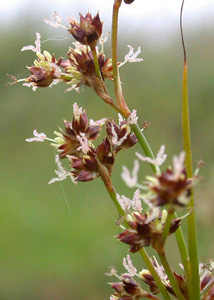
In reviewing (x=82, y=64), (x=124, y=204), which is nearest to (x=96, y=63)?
(x=82, y=64)

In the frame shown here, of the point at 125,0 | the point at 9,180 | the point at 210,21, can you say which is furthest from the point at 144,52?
the point at 125,0

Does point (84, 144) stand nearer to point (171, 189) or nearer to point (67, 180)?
point (171, 189)

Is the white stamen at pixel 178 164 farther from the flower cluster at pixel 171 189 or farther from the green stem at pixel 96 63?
the green stem at pixel 96 63

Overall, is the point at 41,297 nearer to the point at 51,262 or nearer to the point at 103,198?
the point at 51,262

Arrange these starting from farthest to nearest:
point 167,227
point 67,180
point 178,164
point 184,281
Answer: point 67,180 → point 184,281 → point 167,227 → point 178,164

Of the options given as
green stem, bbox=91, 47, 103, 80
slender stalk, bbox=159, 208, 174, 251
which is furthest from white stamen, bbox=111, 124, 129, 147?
slender stalk, bbox=159, 208, 174, 251

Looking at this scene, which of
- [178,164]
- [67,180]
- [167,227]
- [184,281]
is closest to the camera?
[178,164]

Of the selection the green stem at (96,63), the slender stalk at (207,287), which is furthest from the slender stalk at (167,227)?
the green stem at (96,63)

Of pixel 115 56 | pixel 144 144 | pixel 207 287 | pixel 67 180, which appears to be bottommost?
pixel 207 287
